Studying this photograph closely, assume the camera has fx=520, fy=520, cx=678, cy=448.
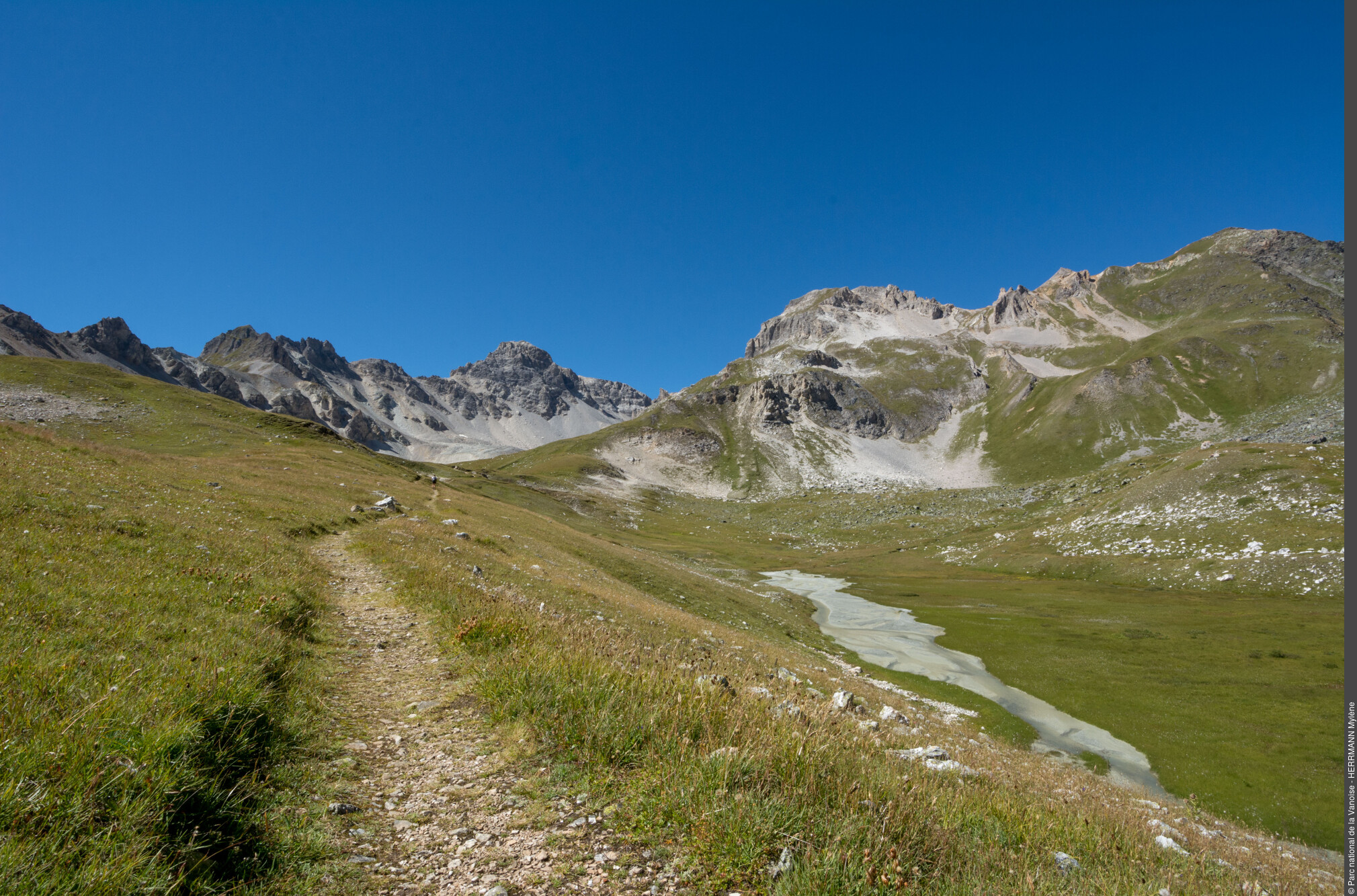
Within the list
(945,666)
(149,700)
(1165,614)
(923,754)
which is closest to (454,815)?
(149,700)

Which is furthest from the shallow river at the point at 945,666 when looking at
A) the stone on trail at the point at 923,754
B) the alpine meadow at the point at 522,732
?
the stone on trail at the point at 923,754

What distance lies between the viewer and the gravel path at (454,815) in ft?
15.5

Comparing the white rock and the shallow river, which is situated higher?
the white rock

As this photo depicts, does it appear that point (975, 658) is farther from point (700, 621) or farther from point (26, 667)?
point (26, 667)

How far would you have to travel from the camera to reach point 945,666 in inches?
1508

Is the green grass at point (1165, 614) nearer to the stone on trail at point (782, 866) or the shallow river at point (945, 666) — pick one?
the shallow river at point (945, 666)

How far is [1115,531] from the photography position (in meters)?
81.8

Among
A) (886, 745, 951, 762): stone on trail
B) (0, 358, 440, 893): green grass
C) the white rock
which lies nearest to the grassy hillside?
(0, 358, 440, 893): green grass

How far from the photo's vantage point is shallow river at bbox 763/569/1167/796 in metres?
24.8

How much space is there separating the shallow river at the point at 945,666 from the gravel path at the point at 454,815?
26393mm

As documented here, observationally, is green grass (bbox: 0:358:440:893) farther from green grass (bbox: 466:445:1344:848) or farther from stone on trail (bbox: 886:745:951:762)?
green grass (bbox: 466:445:1344:848)

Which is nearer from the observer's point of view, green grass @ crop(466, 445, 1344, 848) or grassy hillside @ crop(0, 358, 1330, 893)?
grassy hillside @ crop(0, 358, 1330, 893)

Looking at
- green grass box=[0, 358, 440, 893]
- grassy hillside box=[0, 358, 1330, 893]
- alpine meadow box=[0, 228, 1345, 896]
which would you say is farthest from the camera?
alpine meadow box=[0, 228, 1345, 896]

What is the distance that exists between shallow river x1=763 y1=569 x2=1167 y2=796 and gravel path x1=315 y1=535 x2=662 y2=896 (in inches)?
1039
